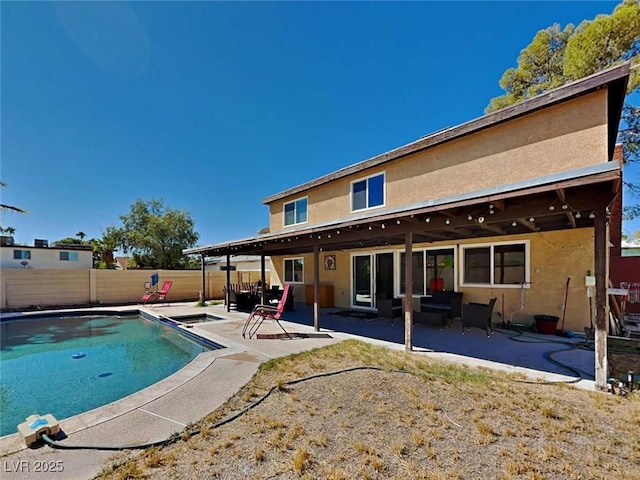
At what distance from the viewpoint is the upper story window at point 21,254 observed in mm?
20641

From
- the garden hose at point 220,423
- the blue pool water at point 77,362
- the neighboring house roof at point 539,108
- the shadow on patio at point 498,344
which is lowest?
the blue pool water at point 77,362

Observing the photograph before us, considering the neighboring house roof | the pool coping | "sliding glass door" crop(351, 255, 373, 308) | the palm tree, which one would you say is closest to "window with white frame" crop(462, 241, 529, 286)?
the neighboring house roof

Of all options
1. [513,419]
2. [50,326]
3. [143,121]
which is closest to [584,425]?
[513,419]

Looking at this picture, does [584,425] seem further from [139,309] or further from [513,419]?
[139,309]

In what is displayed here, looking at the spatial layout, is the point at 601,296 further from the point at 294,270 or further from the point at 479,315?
the point at 294,270

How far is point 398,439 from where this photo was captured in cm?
301

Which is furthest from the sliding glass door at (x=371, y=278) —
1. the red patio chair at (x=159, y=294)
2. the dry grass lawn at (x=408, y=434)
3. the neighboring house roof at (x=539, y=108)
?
the red patio chair at (x=159, y=294)

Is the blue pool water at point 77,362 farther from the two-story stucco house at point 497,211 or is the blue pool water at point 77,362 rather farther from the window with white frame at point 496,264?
the window with white frame at point 496,264

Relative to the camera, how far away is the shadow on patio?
527cm

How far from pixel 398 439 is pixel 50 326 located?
43.9 feet

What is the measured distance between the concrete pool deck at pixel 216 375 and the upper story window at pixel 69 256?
20.0m

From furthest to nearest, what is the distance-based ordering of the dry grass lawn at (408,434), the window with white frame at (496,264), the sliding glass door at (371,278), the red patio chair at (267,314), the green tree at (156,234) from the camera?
the green tree at (156,234) < the sliding glass door at (371,278) < the window with white frame at (496,264) < the red patio chair at (267,314) < the dry grass lawn at (408,434)

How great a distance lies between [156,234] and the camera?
92.5 feet

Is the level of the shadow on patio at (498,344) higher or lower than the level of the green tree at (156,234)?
lower
